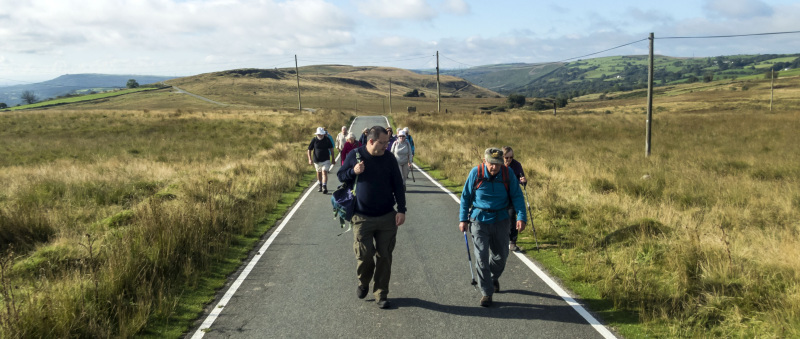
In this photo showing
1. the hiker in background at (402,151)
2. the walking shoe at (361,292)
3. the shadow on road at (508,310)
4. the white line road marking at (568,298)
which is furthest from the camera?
the hiker in background at (402,151)

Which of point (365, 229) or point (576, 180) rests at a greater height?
point (365, 229)

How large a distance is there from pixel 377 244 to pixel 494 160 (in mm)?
1599

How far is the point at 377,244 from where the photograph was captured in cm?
561

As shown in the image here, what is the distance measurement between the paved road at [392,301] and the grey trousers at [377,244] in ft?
1.06

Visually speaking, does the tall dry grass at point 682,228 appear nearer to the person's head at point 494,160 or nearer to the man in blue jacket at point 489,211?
the man in blue jacket at point 489,211

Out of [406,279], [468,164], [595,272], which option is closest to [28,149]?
[468,164]

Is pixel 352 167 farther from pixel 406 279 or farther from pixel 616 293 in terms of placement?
pixel 616 293

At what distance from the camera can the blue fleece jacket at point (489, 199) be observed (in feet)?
18.2

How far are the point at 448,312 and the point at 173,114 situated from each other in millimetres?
57744

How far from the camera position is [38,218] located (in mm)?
9609

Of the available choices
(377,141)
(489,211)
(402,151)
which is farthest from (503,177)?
(402,151)

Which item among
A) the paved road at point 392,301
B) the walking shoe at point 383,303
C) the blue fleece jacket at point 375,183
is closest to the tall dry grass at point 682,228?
the paved road at point 392,301

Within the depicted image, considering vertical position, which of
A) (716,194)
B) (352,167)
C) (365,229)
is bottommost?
(716,194)

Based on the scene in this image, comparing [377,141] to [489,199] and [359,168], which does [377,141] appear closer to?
[359,168]
